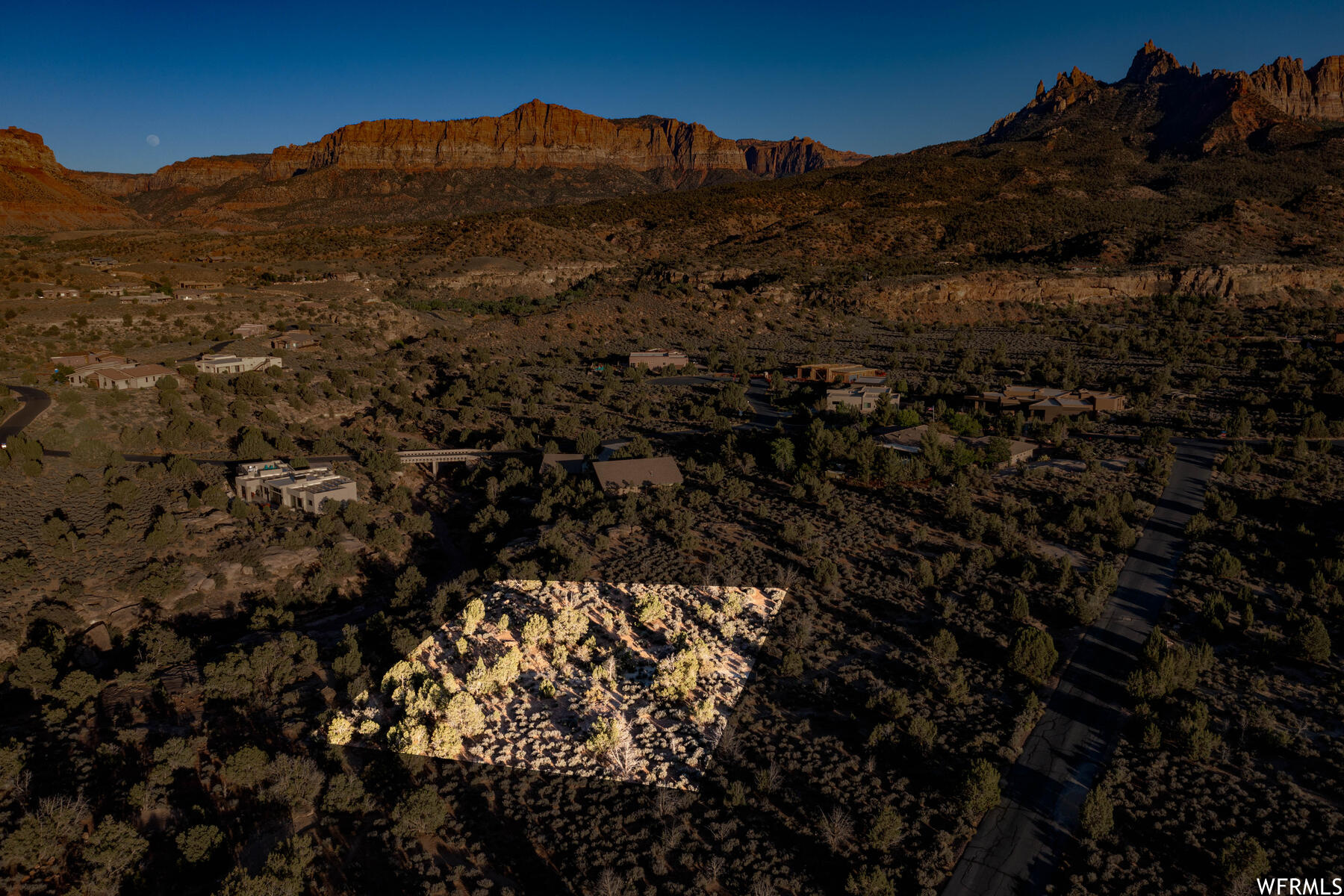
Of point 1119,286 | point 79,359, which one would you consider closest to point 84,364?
point 79,359

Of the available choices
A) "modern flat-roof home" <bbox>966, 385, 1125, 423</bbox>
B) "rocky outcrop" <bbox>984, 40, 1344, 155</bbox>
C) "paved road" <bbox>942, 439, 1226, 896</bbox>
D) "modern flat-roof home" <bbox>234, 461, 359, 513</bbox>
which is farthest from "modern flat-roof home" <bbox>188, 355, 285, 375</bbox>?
"rocky outcrop" <bbox>984, 40, 1344, 155</bbox>

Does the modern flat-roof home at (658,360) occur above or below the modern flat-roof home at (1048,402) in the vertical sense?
above

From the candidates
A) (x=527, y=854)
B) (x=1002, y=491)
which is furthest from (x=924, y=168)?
(x=527, y=854)

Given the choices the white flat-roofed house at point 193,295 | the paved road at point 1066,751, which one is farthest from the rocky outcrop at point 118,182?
the paved road at point 1066,751

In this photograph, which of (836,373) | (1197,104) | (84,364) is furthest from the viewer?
(1197,104)

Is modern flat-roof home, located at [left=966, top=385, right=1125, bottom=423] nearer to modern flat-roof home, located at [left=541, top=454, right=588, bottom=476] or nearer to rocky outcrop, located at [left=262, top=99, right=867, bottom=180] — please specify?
modern flat-roof home, located at [left=541, top=454, right=588, bottom=476]

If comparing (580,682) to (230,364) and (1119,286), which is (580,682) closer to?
(230,364)

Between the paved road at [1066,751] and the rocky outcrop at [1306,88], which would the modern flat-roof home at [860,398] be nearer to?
the paved road at [1066,751]
